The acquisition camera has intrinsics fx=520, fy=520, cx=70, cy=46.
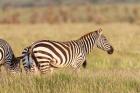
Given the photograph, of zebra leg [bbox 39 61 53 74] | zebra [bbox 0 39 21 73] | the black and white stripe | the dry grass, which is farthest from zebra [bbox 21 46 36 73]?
the dry grass

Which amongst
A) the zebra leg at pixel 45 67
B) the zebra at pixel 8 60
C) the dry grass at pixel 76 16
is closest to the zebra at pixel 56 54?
the zebra leg at pixel 45 67

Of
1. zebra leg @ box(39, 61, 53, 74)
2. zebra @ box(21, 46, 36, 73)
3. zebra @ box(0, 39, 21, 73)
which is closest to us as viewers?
zebra @ box(21, 46, 36, 73)

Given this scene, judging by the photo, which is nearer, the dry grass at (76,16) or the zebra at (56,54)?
the zebra at (56,54)

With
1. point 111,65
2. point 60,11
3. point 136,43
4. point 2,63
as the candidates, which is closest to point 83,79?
point 2,63

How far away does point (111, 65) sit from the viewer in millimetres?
16672

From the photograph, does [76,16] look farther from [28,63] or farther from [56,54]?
[28,63]

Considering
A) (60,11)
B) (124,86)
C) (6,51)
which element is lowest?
(124,86)

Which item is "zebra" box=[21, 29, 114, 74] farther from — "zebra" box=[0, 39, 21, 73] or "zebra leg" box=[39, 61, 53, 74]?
"zebra" box=[0, 39, 21, 73]

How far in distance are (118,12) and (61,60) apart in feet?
132

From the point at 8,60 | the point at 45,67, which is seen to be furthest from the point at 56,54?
the point at 8,60

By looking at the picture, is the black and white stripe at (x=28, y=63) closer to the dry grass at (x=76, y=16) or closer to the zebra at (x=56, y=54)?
the zebra at (x=56, y=54)

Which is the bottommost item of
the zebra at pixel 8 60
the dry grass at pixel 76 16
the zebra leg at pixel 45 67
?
the zebra leg at pixel 45 67

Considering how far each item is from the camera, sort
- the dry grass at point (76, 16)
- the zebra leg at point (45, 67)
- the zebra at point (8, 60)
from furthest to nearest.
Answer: the dry grass at point (76, 16) < the zebra at point (8, 60) < the zebra leg at point (45, 67)

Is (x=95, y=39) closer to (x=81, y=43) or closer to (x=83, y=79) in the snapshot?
(x=81, y=43)
